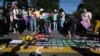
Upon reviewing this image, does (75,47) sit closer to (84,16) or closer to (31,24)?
(84,16)

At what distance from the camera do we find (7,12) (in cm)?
2045

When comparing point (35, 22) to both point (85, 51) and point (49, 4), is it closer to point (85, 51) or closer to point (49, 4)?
point (85, 51)

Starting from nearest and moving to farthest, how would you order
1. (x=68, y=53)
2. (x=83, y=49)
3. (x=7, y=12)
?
(x=68, y=53)
(x=83, y=49)
(x=7, y=12)

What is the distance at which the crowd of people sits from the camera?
19469 millimetres

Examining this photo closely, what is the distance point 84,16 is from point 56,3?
6989 centimetres

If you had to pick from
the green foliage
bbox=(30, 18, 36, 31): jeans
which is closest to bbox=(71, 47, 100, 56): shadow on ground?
bbox=(30, 18, 36, 31): jeans

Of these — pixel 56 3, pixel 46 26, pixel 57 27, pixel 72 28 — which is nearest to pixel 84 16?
pixel 72 28

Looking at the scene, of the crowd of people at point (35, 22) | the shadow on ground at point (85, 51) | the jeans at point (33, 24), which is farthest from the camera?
the jeans at point (33, 24)

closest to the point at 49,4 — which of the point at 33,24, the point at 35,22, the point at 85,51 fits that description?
the point at 33,24

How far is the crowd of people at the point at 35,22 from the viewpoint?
19.5 m

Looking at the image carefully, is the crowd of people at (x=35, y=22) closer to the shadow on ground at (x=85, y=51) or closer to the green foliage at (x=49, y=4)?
the shadow on ground at (x=85, y=51)

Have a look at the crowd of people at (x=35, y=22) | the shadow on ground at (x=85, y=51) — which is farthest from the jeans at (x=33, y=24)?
the shadow on ground at (x=85, y=51)

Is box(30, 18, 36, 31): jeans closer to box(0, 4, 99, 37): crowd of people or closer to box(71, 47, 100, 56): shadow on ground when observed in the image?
box(0, 4, 99, 37): crowd of people

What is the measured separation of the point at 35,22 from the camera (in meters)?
21.2
